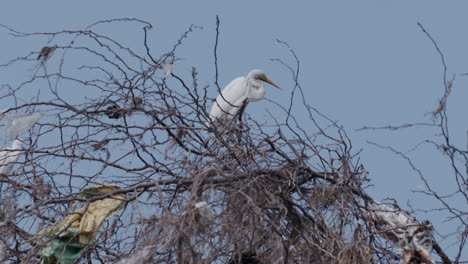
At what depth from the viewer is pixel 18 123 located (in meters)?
4.82

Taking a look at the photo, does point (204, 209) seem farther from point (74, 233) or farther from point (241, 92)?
point (241, 92)

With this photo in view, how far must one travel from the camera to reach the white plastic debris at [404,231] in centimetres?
456

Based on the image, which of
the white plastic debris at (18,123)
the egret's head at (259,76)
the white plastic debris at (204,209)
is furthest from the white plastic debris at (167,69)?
the egret's head at (259,76)

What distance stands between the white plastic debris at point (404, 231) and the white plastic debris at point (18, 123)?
69.1 inches

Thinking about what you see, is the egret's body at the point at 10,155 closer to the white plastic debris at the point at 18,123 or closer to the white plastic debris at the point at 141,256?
the white plastic debris at the point at 18,123

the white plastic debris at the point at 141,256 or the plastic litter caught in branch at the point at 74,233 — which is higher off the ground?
the plastic litter caught in branch at the point at 74,233

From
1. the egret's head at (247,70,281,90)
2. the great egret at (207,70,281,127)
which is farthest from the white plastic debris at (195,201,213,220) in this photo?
the egret's head at (247,70,281,90)

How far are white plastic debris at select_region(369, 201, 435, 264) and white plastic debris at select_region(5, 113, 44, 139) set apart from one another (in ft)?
5.76

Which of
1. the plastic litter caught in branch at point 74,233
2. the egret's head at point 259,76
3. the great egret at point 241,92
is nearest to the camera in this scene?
the plastic litter caught in branch at point 74,233

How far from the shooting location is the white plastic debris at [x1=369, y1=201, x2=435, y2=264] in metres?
4.56

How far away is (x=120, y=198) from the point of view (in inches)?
162

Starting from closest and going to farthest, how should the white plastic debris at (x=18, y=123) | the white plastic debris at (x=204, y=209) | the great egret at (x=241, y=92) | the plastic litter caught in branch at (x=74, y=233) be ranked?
the white plastic debris at (x=204, y=209) < the plastic litter caught in branch at (x=74, y=233) < the white plastic debris at (x=18, y=123) < the great egret at (x=241, y=92)

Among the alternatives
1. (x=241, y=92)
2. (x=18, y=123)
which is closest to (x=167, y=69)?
(x=18, y=123)

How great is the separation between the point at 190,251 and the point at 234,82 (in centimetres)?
480
